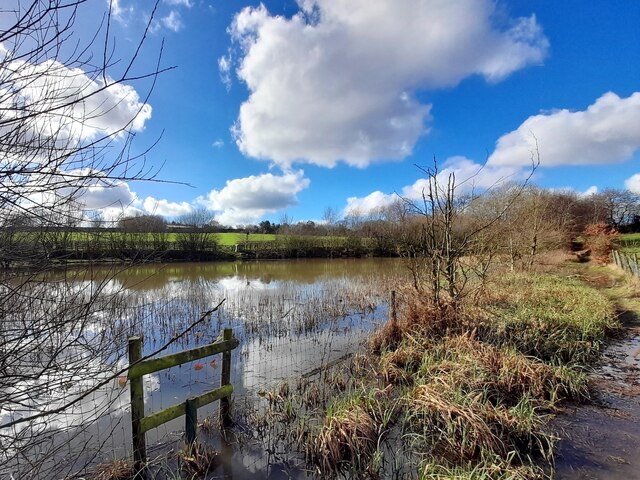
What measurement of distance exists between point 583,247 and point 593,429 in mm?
32984

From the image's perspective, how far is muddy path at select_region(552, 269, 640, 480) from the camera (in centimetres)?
395

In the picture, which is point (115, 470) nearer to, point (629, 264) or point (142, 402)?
point (142, 402)

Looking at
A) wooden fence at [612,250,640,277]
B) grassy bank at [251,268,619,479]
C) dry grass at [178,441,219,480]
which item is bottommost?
dry grass at [178,441,219,480]

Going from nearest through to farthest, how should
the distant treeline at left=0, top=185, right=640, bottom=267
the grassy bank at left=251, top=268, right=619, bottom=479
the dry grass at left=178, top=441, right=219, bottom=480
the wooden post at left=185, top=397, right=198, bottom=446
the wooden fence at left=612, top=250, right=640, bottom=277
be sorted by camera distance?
the distant treeline at left=0, top=185, right=640, bottom=267
the grassy bank at left=251, top=268, right=619, bottom=479
the dry grass at left=178, top=441, right=219, bottom=480
the wooden post at left=185, top=397, right=198, bottom=446
the wooden fence at left=612, top=250, right=640, bottom=277

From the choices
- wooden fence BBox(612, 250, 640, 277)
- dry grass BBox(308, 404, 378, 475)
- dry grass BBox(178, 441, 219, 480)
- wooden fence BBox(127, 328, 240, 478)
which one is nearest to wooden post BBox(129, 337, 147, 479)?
wooden fence BBox(127, 328, 240, 478)

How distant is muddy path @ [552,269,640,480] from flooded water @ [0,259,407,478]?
3610 mm

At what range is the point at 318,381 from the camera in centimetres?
667

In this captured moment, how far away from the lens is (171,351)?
29.0 feet

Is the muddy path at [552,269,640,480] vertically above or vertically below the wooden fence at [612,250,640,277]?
below

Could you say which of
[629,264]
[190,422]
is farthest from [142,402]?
[629,264]

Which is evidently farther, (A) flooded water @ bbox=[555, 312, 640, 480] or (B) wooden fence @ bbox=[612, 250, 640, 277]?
(B) wooden fence @ bbox=[612, 250, 640, 277]

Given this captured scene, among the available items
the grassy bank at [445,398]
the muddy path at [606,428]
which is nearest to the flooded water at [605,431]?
the muddy path at [606,428]

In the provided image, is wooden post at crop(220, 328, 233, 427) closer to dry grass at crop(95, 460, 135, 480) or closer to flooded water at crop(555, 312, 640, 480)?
dry grass at crop(95, 460, 135, 480)

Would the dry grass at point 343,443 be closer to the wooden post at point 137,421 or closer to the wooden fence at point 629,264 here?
the wooden post at point 137,421
